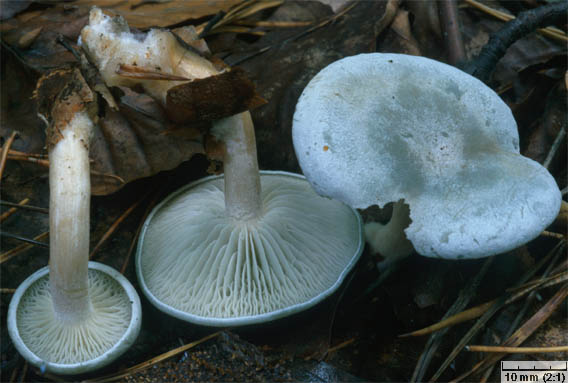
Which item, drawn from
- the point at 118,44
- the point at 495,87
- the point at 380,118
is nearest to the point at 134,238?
the point at 118,44

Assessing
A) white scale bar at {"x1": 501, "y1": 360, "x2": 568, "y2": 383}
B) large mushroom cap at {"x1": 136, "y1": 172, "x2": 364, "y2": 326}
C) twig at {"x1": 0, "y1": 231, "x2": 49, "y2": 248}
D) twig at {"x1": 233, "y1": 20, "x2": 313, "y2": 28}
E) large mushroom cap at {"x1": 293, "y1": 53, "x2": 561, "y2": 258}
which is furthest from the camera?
twig at {"x1": 233, "y1": 20, "x2": 313, "y2": 28}

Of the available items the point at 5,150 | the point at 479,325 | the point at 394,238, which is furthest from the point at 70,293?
the point at 479,325

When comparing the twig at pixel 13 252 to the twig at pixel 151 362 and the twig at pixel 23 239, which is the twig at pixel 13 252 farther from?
the twig at pixel 151 362

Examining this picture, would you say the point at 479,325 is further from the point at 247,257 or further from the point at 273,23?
the point at 273,23

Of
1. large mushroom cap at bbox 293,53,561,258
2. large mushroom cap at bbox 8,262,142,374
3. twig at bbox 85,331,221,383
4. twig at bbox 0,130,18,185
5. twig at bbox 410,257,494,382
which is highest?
large mushroom cap at bbox 293,53,561,258

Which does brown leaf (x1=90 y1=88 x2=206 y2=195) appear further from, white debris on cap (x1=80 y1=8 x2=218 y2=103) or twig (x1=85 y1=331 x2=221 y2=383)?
twig (x1=85 y1=331 x2=221 y2=383)

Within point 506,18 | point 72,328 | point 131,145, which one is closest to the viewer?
point 72,328

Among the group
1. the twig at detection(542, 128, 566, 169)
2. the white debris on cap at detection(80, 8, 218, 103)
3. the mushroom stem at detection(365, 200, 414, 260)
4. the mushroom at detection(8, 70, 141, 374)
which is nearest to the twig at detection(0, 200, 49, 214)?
the mushroom at detection(8, 70, 141, 374)

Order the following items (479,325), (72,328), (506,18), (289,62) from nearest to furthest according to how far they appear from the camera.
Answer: (72,328) < (479,325) < (289,62) < (506,18)
